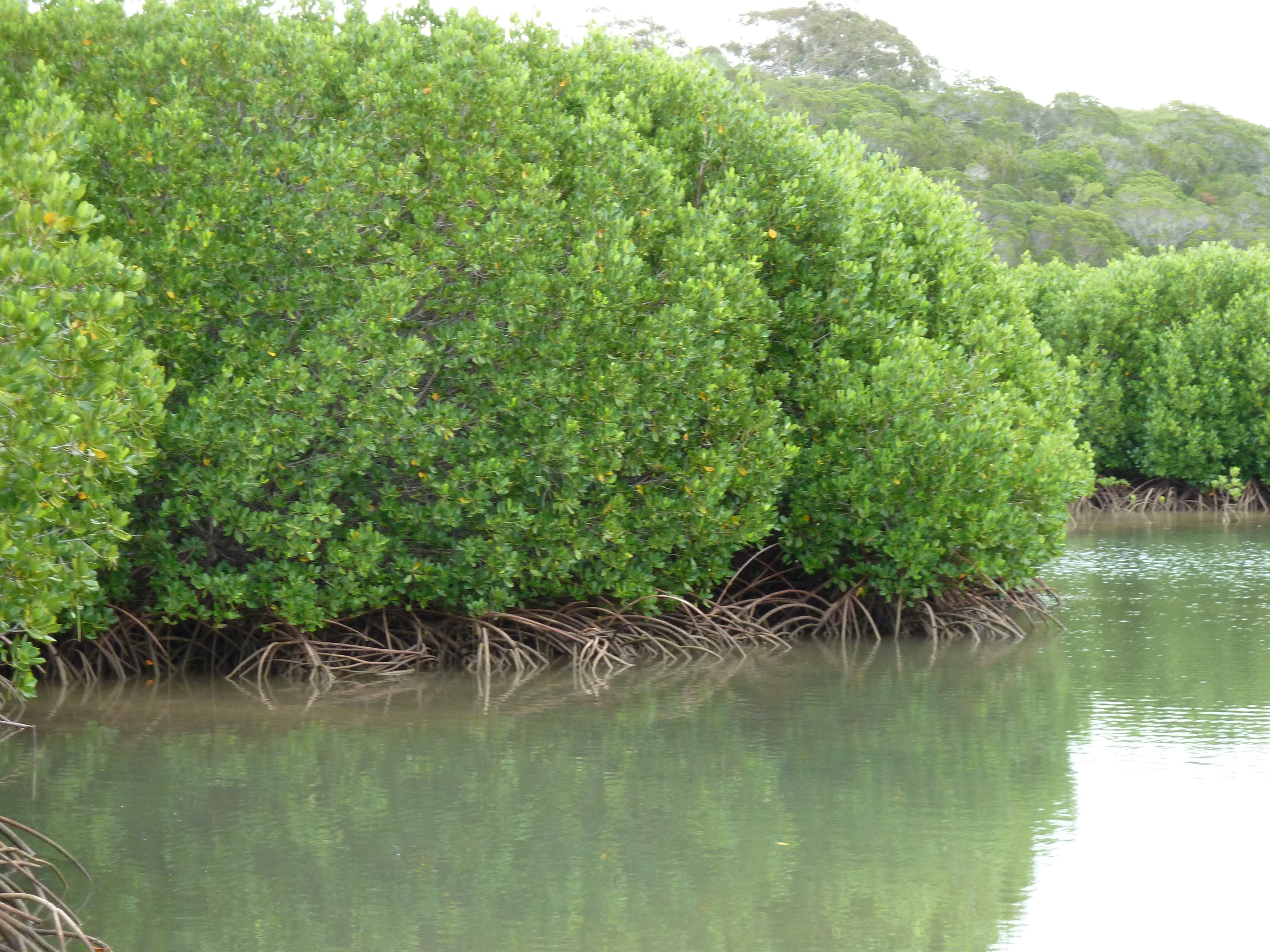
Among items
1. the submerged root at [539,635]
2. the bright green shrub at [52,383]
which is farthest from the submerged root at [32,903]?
the submerged root at [539,635]

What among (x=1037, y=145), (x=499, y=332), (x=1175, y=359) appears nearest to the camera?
(x=499, y=332)

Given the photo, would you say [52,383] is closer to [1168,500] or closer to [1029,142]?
[1168,500]


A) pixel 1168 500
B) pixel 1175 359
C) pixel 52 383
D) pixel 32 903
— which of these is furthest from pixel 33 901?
pixel 1168 500

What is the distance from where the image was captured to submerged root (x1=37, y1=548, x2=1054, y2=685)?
951 cm

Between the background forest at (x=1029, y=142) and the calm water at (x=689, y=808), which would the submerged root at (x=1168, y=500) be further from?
the background forest at (x=1029, y=142)

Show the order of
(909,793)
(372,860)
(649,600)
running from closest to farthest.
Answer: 1. (372,860)
2. (909,793)
3. (649,600)

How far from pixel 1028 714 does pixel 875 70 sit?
7107cm

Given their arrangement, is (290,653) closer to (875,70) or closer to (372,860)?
(372,860)

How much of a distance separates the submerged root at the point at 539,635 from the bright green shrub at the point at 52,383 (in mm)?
2822

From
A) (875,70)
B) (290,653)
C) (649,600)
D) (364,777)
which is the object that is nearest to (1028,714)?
(649,600)

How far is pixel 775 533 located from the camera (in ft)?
37.2

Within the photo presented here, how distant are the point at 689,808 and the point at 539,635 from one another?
141 inches

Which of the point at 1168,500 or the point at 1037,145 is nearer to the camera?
the point at 1168,500

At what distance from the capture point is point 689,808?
667 centimetres
